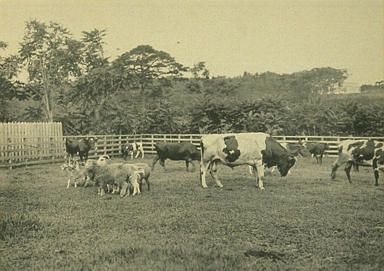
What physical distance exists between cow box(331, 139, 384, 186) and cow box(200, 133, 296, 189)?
1.29 meters

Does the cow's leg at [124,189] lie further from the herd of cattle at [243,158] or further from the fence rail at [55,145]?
the fence rail at [55,145]

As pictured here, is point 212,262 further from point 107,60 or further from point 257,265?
point 107,60

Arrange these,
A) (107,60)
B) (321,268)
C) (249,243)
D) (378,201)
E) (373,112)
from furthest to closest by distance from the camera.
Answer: (107,60) < (373,112) < (378,201) < (249,243) < (321,268)

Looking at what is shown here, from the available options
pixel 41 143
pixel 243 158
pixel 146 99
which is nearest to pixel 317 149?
pixel 243 158

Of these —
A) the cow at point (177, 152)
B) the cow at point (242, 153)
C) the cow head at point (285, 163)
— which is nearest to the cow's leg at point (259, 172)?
the cow at point (242, 153)

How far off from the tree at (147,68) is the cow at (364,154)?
743 cm

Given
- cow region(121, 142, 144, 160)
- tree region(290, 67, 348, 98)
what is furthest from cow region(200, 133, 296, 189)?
tree region(290, 67, 348, 98)

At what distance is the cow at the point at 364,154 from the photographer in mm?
9156

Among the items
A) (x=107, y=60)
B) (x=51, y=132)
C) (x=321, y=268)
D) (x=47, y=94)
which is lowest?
(x=321, y=268)

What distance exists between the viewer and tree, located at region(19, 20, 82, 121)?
1324cm

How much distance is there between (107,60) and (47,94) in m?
3.52

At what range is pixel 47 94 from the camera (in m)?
18.4

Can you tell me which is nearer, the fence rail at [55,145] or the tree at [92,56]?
the fence rail at [55,145]

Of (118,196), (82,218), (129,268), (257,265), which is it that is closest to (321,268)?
(257,265)
